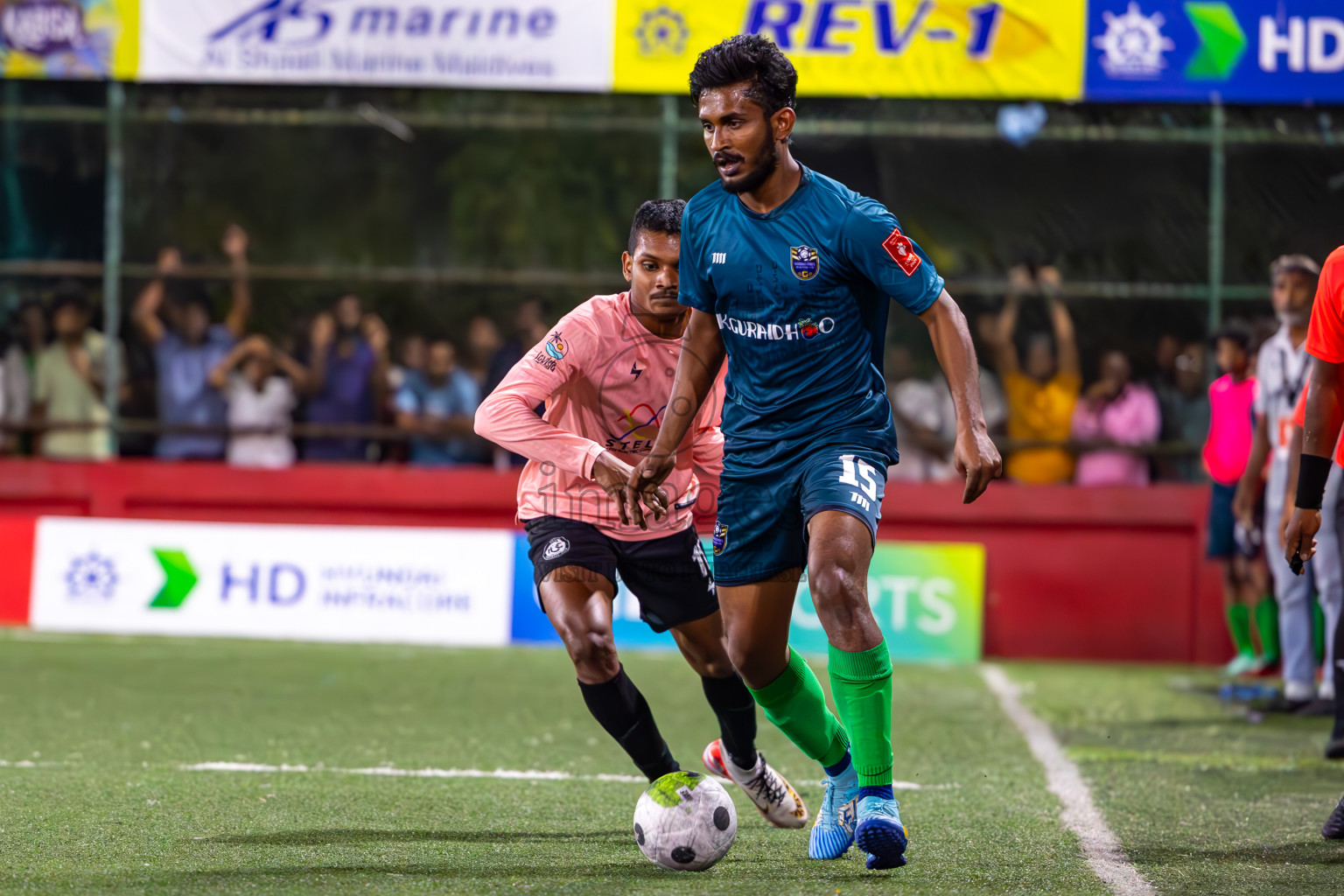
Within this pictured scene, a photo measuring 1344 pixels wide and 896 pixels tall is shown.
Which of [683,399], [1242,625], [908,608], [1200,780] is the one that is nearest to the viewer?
[683,399]

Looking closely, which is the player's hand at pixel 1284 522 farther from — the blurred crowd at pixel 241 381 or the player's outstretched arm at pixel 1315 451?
the blurred crowd at pixel 241 381

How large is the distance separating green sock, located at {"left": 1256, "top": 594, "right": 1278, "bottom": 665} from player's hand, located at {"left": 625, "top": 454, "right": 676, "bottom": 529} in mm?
6093

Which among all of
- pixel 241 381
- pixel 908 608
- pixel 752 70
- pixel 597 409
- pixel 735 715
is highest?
pixel 752 70

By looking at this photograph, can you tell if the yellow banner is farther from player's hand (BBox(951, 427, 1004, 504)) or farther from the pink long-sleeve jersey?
player's hand (BBox(951, 427, 1004, 504))

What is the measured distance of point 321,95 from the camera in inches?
471

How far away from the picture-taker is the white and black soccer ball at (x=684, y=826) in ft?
13.7

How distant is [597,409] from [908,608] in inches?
225

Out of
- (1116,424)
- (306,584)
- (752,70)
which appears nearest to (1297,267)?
(1116,424)

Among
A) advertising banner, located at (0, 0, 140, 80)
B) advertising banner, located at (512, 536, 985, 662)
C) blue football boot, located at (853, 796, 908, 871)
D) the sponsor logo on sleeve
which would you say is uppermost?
advertising banner, located at (0, 0, 140, 80)

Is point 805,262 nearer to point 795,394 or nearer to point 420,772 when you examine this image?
point 795,394

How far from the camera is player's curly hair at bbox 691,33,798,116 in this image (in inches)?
166

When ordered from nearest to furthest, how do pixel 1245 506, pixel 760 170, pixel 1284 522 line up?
pixel 760 170, pixel 1284 522, pixel 1245 506

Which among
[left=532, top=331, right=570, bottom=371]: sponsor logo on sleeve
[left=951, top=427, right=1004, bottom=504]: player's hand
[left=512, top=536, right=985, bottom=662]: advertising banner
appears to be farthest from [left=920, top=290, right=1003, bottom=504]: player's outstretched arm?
[left=512, top=536, right=985, bottom=662]: advertising banner

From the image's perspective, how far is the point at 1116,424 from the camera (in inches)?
447
